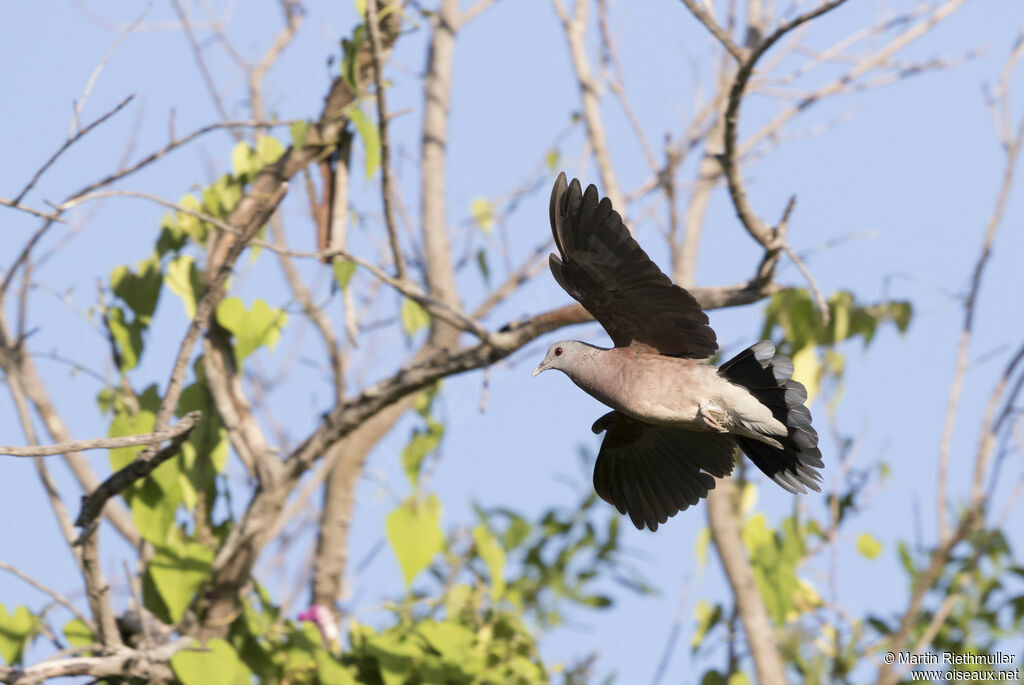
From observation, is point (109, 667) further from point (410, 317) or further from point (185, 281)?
point (410, 317)

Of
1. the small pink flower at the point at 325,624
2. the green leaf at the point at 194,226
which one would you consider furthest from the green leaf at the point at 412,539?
the green leaf at the point at 194,226

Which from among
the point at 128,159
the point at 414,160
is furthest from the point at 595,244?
the point at 414,160

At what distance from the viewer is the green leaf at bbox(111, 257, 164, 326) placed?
445 centimetres

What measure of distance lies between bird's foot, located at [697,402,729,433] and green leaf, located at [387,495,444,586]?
1522 millimetres

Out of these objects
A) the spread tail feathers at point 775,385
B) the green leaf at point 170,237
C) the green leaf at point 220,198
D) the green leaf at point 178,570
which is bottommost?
the green leaf at point 178,570

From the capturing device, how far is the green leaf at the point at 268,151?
469cm

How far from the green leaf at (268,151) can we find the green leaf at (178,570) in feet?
5.14

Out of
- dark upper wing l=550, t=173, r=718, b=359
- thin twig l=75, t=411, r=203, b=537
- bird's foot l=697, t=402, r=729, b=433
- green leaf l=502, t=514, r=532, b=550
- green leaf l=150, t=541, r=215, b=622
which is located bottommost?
green leaf l=150, t=541, r=215, b=622

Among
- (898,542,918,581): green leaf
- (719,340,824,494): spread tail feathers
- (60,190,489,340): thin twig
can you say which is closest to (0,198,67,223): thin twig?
(60,190,489,340): thin twig

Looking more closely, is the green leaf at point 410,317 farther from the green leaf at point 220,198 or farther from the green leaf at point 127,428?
the green leaf at point 127,428

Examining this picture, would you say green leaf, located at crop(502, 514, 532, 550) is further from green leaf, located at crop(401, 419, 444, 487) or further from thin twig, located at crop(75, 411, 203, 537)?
thin twig, located at crop(75, 411, 203, 537)

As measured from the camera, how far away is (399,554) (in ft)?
Answer: 14.7

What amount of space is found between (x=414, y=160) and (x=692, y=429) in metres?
3.41

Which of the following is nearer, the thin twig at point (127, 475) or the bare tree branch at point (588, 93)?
the thin twig at point (127, 475)
